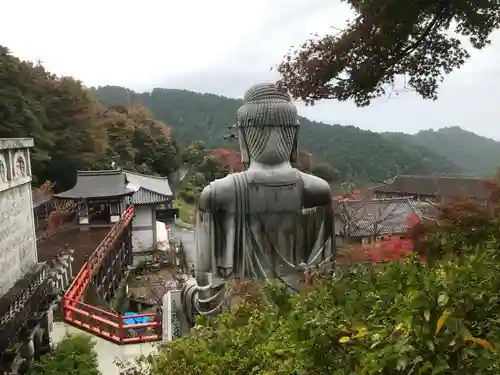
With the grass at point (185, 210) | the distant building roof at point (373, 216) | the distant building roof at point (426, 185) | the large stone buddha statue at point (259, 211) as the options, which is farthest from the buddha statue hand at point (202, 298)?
the distant building roof at point (426, 185)

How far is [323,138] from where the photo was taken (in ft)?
236

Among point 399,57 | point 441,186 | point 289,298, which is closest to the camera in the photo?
point 289,298

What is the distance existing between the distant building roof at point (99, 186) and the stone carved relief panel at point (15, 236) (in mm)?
12238

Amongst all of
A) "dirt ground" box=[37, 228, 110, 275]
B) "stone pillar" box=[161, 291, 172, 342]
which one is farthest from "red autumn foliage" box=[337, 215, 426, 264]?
"dirt ground" box=[37, 228, 110, 275]

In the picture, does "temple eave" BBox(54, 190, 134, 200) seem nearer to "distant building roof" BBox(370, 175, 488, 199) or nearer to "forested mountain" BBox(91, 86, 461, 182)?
"forested mountain" BBox(91, 86, 461, 182)

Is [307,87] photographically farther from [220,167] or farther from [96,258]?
[220,167]

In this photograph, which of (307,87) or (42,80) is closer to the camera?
(307,87)

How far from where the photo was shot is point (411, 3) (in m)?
3.77

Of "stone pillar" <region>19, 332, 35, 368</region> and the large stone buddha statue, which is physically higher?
the large stone buddha statue

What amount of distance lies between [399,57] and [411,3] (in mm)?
654

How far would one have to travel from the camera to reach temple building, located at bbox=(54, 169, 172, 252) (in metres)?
23.2

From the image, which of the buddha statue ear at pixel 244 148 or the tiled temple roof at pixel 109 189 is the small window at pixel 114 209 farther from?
the buddha statue ear at pixel 244 148

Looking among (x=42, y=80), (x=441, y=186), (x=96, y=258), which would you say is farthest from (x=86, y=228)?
(x=441, y=186)

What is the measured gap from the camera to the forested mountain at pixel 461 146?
8475 centimetres
